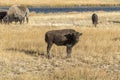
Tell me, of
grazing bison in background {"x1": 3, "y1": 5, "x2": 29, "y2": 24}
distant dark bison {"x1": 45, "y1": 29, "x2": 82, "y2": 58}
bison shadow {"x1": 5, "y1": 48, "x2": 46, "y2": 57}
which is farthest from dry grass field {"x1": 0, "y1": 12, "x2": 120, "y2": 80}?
grazing bison in background {"x1": 3, "y1": 5, "x2": 29, "y2": 24}

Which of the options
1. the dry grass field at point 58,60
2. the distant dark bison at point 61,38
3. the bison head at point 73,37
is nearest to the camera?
the dry grass field at point 58,60

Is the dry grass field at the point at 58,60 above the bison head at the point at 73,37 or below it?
below

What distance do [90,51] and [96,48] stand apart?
104cm

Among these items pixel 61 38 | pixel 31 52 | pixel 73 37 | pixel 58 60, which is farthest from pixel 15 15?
pixel 58 60

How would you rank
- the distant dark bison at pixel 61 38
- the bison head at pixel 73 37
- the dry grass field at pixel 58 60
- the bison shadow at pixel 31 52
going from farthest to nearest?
1. the bison shadow at pixel 31 52
2. the distant dark bison at pixel 61 38
3. the bison head at pixel 73 37
4. the dry grass field at pixel 58 60

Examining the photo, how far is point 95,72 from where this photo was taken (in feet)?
41.7

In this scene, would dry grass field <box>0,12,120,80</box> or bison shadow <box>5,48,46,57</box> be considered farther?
bison shadow <box>5,48,46,57</box>

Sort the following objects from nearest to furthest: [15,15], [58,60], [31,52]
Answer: [58,60] → [31,52] → [15,15]

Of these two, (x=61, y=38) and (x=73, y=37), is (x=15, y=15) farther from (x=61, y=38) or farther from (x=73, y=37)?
(x=73, y=37)

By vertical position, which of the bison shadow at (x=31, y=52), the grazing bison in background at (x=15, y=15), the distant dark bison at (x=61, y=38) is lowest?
the grazing bison in background at (x=15, y=15)

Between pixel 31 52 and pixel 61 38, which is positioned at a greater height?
pixel 61 38

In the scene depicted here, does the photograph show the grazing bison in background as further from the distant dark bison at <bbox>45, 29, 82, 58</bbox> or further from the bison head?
the bison head

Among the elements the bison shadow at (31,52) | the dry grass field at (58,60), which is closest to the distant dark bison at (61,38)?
the dry grass field at (58,60)

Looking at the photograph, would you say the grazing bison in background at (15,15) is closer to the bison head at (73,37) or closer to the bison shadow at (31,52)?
the bison shadow at (31,52)
